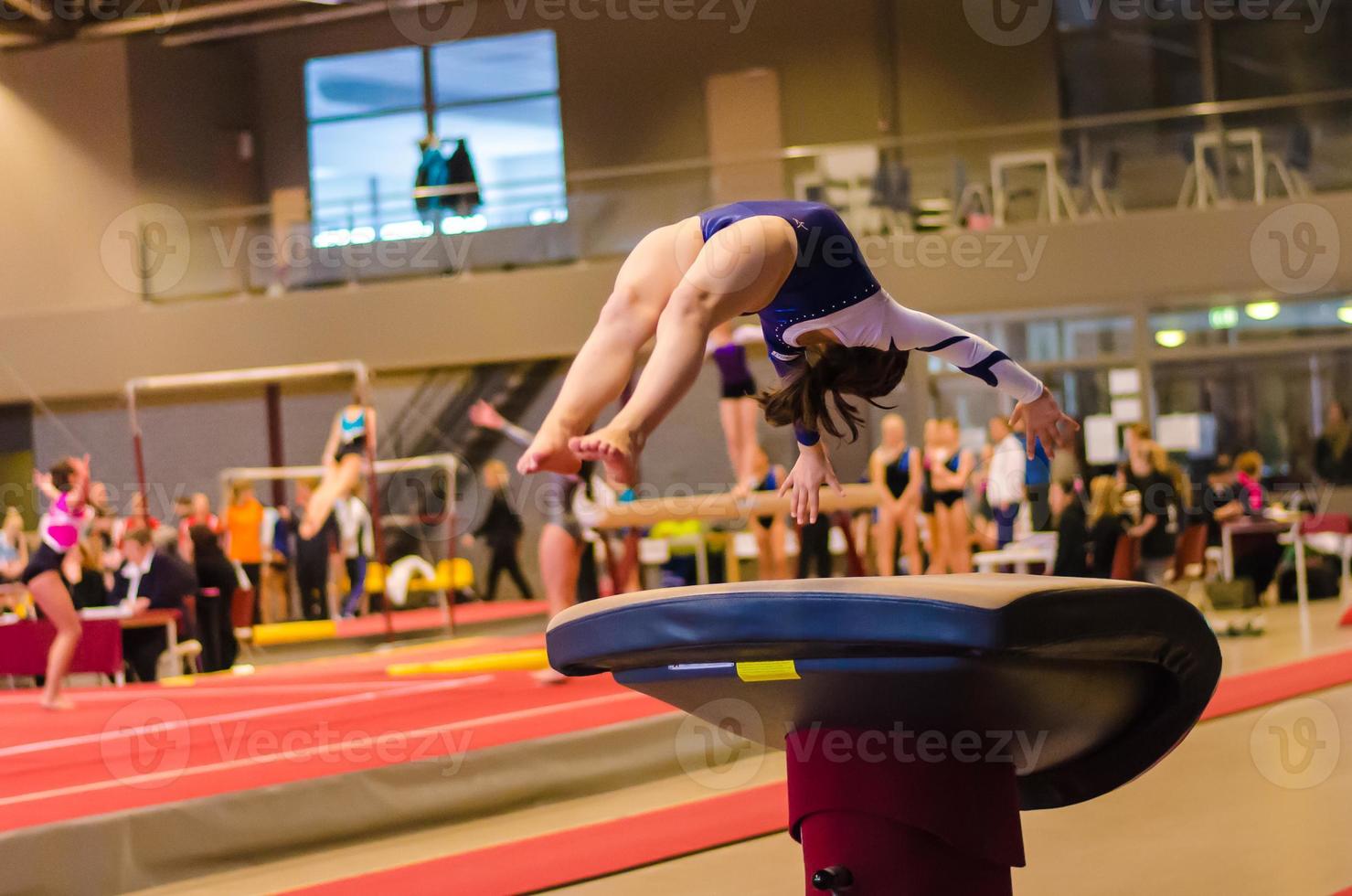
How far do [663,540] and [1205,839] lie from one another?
324 inches

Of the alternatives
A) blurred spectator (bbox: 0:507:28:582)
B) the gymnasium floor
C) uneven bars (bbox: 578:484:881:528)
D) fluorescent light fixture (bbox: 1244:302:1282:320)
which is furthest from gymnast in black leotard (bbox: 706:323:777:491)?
fluorescent light fixture (bbox: 1244:302:1282:320)

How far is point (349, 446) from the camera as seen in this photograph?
7691 millimetres

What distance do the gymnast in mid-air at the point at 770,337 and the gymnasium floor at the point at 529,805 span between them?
3.14ft

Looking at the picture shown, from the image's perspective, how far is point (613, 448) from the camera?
2170 mm

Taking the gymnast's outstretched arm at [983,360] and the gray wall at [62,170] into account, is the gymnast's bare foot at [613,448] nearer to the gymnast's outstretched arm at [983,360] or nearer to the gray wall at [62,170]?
the gymnast's outstretched arm at [983,360]

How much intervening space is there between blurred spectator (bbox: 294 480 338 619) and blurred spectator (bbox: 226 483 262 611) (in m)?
0.74

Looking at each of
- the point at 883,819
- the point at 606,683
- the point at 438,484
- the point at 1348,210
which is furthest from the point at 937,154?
the point at 883,819

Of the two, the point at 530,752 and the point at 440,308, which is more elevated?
the point at 440,308

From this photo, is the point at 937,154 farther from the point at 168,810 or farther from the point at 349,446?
the point at 168,810

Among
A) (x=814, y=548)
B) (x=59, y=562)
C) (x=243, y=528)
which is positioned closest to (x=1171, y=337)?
(x=814, y=548)

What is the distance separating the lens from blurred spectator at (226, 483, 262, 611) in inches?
372

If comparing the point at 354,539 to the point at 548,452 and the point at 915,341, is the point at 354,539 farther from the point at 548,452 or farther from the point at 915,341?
the point at 548,452

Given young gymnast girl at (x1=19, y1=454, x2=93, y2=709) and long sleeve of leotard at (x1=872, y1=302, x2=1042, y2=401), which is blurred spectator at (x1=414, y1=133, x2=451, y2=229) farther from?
long sleeve of leotard at (x1=872, y1=302, x2=1042, y2=401)

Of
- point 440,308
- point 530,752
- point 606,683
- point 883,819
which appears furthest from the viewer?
point 440,308
